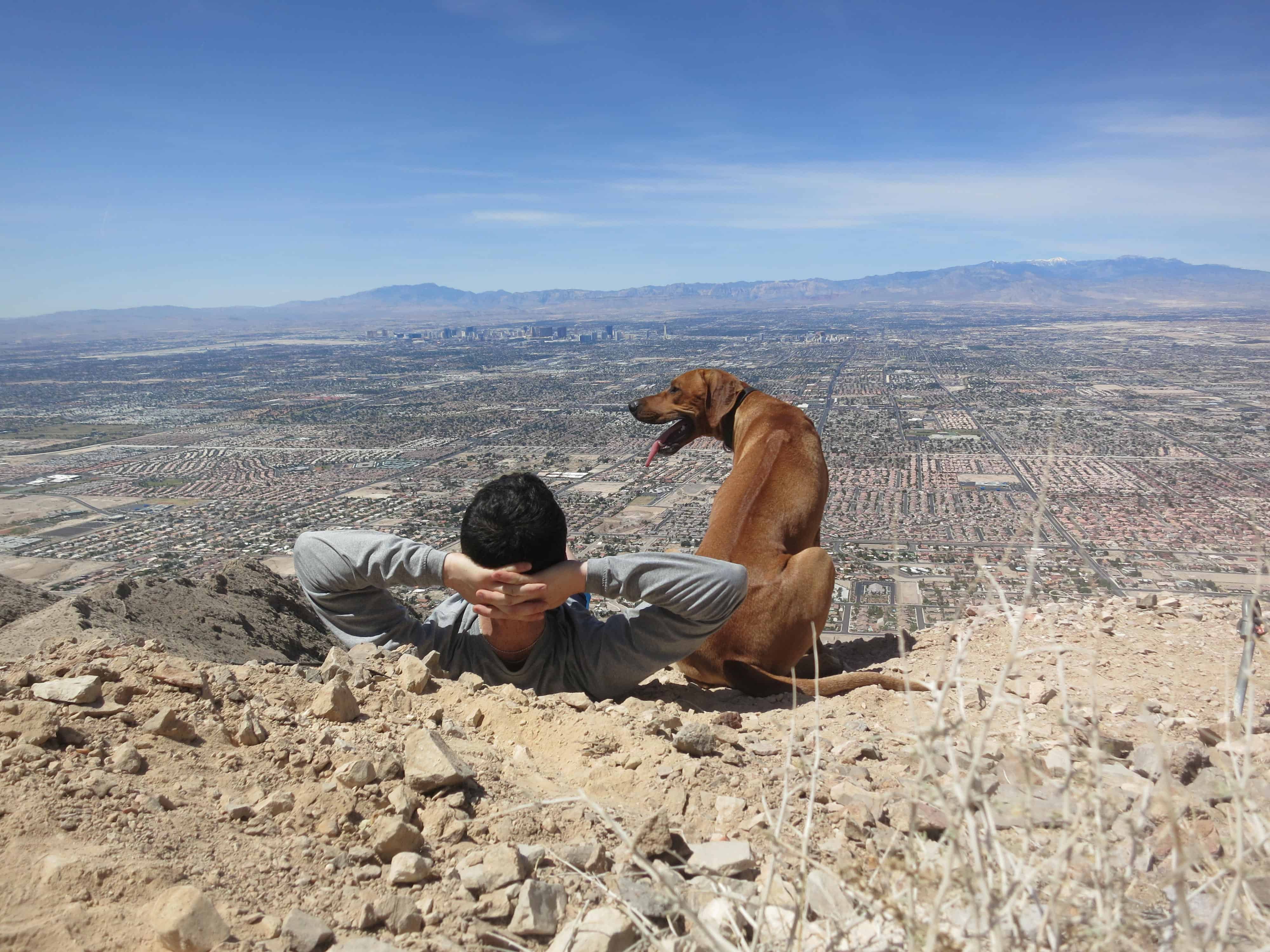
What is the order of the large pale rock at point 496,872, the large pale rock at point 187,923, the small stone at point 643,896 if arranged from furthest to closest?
the large pale rock at point 496,872, the small stone at point 643,896, the large pale rock at point 187,923

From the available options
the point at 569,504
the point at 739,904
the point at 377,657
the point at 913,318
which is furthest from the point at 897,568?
the point at 913,318

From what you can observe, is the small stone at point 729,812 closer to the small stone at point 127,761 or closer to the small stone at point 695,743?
the small stone at point 695,743

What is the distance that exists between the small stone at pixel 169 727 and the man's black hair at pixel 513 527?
110 centimetres

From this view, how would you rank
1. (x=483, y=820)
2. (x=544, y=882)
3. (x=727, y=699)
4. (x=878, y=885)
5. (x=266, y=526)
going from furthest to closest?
(x=266, y=526)
(x=727, y=699)
(x=483, y=820)
(x=544, y=882)
(x=878, y=885)

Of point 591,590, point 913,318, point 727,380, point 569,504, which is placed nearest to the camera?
point 591,590

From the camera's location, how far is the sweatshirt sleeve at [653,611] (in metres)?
3.30

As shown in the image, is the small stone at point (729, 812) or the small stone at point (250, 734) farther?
the small stone at point (250, 734)

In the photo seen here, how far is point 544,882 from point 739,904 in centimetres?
58

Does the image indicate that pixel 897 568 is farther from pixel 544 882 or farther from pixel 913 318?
pixel 913 318

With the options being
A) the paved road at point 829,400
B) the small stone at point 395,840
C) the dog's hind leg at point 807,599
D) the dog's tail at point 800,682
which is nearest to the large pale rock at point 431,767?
the small stone at point 395,840

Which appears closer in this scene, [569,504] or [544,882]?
[544,882]

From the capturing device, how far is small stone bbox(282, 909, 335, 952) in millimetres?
1704

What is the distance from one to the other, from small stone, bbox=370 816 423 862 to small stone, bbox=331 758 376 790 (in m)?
0.27

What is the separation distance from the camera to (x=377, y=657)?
3.62 m
